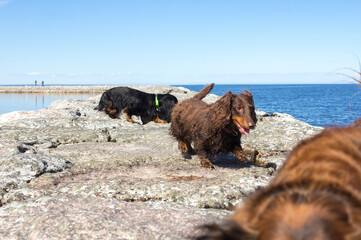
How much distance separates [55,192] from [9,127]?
5.08 metres

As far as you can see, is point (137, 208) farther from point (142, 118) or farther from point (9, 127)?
point (142, 118)

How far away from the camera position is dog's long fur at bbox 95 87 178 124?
11.4 metres

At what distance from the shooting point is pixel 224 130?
554 cm

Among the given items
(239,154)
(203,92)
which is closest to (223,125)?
(239,154)

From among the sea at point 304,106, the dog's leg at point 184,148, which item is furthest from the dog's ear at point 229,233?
the dog's leg at point 184,148

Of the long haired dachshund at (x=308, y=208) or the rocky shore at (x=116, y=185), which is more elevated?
the long haired dachshund at (x=308, y=208)

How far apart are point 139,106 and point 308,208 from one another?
1074 centimetres

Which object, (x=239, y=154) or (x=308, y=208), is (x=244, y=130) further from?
(x=308, y=208)

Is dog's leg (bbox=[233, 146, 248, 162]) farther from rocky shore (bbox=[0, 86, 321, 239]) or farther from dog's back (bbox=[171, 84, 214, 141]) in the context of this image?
dog's back (bbox=[171, 84, 214, 141])

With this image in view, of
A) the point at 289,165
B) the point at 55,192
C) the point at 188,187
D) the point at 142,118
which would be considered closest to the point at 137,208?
the point at 188,187

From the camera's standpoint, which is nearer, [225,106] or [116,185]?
[116,185]

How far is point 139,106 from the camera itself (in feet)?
38.3

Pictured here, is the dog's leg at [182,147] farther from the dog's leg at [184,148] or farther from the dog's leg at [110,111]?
the dog's leg at [110,111]

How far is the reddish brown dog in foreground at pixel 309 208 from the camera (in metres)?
1.05
